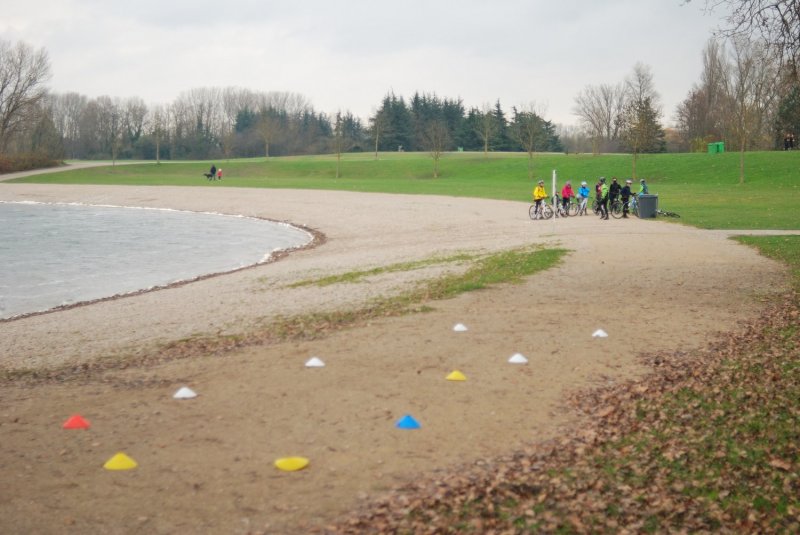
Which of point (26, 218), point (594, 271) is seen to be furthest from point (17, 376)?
point (26, 218)

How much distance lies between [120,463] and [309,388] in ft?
8.60

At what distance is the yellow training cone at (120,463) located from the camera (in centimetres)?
664

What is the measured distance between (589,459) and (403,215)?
114 feet

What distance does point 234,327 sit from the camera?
13.2m

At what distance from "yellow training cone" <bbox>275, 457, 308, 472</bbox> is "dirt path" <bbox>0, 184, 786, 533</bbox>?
0.08 m

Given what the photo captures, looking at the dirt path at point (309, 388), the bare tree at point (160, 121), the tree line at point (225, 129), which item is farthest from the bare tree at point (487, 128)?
the dirt path at point (309, 388)

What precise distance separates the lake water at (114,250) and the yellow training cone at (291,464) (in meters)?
12.9

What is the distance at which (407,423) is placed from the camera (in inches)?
297

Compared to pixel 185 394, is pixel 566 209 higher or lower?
higher

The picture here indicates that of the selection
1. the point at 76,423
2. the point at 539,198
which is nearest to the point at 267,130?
the point at 539,198

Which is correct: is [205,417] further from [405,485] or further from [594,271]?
[594,271]

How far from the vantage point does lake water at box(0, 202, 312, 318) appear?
70.0 feet

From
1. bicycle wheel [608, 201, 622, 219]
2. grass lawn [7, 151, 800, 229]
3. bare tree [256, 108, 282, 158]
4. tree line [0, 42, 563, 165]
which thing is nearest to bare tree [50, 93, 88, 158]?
tree line [0, 42, 563, 165]

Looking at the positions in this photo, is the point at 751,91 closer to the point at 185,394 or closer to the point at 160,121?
the point at 185,394
